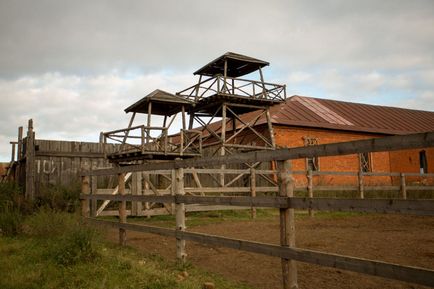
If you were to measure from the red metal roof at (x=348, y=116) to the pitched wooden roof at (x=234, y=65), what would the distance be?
3901 millimetres

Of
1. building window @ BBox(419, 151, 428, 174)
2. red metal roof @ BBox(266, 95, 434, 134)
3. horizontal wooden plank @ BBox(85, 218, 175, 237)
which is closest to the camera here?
horizontal wooden plank @ BBox(85, 218, 175, 237)

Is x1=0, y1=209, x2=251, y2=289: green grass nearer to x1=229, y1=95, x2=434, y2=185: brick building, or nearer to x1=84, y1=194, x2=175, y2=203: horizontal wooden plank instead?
x1=84, y1=194, x2=175, y2=203: horizontal wooden plank

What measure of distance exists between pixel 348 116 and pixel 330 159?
501cm

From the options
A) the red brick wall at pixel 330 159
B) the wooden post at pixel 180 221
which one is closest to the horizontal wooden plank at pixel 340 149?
the wooden post at pixel 180 221

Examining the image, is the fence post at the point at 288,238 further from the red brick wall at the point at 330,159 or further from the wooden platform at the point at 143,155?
the red brick wall at the point at 330,159

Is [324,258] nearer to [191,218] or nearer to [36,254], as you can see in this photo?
[36,254]

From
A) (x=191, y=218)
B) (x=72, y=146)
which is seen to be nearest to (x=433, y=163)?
(x=191, y=218)

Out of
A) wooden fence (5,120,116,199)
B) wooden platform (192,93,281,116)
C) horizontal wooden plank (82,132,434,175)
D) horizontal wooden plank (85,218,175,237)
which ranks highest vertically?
wooden platform (192,93,281,116)

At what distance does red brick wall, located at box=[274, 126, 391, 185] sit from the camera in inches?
947

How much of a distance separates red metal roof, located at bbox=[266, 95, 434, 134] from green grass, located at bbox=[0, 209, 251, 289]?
17.7 metres

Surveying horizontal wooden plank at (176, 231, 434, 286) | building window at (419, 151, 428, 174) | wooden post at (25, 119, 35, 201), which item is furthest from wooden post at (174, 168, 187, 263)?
building window at (419, 151, 428, 174)

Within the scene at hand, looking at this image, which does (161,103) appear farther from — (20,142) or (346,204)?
(346,204)

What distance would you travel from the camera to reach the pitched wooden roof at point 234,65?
19.2 metres

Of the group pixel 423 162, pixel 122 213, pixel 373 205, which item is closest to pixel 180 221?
pixel 122 213
